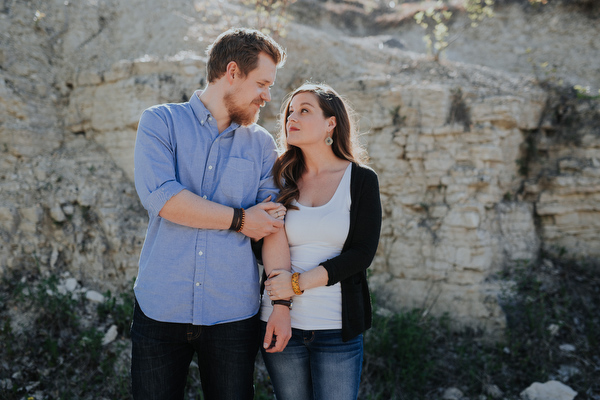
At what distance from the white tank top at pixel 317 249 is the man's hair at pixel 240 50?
2.92ft

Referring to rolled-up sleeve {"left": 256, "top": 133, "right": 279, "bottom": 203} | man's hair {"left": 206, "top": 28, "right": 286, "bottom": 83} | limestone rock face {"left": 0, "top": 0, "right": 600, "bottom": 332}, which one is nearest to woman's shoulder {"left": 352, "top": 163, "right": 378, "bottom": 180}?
rolled-up sleeve {"left": 256, "top": 133, "right": 279, "bottom": 203}

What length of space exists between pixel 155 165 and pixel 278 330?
1.10 m

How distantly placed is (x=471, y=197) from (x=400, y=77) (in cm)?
226

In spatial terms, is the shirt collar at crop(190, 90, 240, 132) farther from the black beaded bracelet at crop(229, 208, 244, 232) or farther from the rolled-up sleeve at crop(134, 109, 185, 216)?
the black beaded bracelet at crop(229, 208, 244, 232)

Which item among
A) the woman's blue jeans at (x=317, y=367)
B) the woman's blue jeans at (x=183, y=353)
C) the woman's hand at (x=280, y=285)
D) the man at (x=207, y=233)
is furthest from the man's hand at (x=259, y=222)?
the woman's blue jeans at (x=317, y=367)

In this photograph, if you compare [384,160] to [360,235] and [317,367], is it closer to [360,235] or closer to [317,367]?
[360,235]

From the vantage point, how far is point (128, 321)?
172 inches

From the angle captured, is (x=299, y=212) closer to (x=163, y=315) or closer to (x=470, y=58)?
(x=163, y=315)

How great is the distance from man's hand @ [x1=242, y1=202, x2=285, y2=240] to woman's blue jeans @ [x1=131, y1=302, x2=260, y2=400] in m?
0.49

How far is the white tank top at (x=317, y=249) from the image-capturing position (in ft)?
7.78

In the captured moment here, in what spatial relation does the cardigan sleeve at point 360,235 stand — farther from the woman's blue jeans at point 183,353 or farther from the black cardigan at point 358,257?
the woman's blue jeans at point 183,353

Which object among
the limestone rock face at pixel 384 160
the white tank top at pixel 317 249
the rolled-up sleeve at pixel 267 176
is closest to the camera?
the white tank top at pixel 317 249

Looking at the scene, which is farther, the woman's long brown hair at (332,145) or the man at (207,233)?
the woman's long brown hair at (332,145)

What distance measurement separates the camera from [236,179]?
237 centimetres
